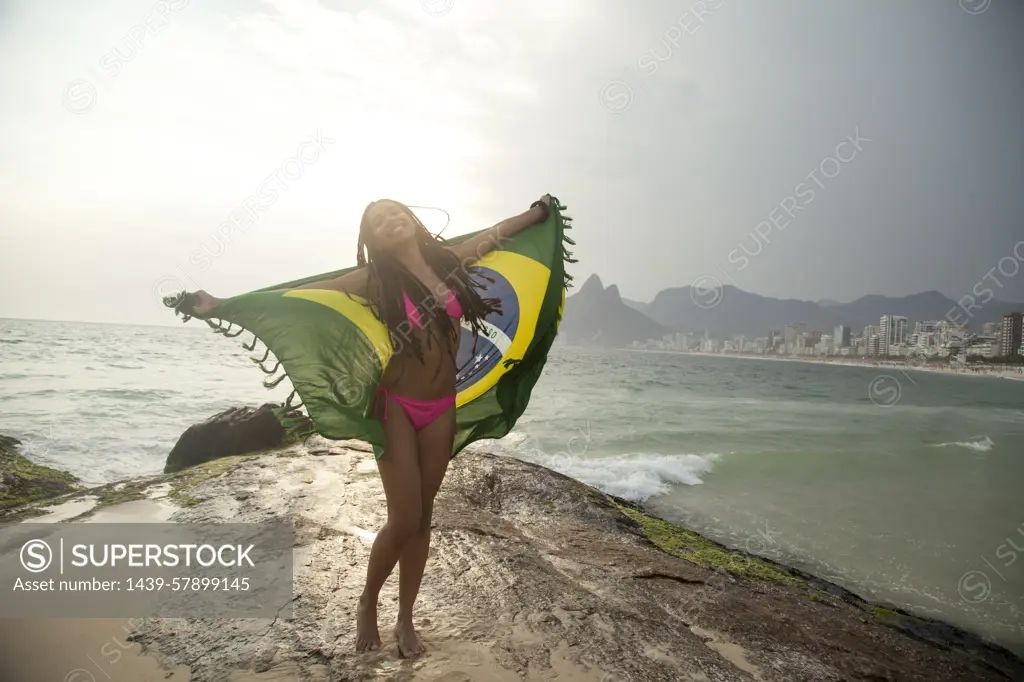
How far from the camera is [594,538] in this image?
17.7 feet

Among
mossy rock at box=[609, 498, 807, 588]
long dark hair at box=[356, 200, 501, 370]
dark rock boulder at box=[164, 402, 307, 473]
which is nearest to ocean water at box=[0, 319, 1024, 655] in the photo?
long dark hair at box=[356, 200, 501, 370]

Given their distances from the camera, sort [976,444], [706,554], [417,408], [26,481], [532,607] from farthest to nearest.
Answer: [976,444] < [26,481] < [706,554] < [532,607] < [417,408]

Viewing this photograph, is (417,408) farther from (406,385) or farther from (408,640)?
(408,640)

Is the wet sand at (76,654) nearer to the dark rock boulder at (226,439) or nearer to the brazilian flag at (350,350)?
the brazilian flag at (350,350)

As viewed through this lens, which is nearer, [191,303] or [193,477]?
[191,303]

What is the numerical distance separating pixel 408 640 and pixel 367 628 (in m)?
0.23

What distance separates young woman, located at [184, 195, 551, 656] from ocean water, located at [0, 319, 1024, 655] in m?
0.92

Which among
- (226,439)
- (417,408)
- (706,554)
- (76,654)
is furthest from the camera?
(226,439)

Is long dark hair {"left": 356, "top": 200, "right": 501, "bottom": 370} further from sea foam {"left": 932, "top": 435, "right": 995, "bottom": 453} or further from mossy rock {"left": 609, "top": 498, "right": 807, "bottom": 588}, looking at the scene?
sea foam {"left": 932, "top": 435, "right": 995, "bottom": 453}

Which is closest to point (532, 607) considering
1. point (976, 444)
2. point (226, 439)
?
point (226, 439)

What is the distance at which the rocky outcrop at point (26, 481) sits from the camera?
5.95m

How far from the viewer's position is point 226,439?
27.1 feet

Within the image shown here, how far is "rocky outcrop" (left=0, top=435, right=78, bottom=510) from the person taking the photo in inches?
234

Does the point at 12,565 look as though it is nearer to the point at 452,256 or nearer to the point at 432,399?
the point at 432,399
